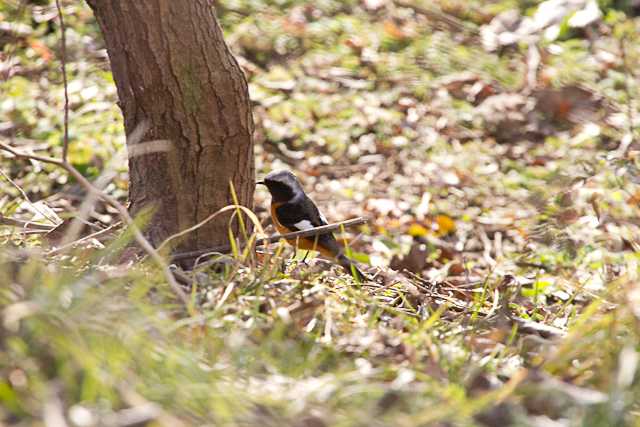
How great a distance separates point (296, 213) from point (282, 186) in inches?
9.9

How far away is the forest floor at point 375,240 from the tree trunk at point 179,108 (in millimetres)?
418

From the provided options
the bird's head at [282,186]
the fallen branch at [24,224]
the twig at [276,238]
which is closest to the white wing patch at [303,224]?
the bird's head at [282,186]

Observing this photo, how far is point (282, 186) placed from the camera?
5223 mm

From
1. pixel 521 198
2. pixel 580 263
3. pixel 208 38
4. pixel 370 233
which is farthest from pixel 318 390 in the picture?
pixel 521 198

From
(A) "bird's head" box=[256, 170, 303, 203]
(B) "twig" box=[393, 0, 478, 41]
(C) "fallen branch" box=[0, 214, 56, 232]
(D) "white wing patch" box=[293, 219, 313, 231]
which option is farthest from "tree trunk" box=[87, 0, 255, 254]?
(B) "twig" box=[393, 0, 478, 41]

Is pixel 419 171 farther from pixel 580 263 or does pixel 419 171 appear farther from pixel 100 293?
pixel 100 293

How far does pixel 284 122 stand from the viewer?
794cm

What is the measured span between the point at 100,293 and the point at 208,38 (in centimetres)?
172

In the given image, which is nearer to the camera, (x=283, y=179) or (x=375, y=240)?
(x=283, y=179)

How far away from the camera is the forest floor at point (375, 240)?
7.22ft

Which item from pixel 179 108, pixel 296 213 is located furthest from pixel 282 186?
pixel 179 108

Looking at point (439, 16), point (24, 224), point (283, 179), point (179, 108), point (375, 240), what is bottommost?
point (375, 240)

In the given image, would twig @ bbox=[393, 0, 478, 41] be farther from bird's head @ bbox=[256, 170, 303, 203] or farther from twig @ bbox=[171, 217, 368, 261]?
twig @ bbox=[171, 217, 368, 261]

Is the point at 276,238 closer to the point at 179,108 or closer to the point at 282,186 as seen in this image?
the point at 179,108
